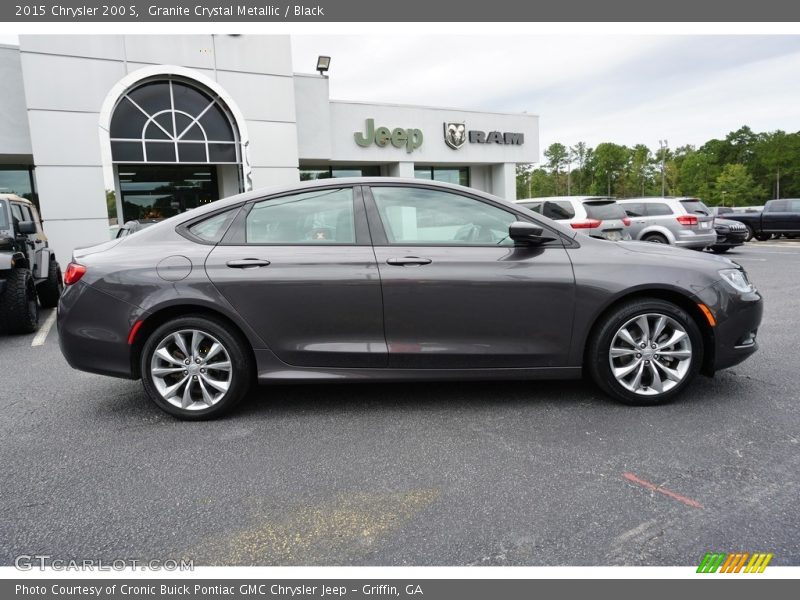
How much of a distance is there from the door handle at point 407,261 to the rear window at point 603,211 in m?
9.50

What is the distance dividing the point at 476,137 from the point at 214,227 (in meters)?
20.7

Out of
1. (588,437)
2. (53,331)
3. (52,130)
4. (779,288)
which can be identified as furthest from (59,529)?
(52,130)

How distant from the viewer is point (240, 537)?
2375mm

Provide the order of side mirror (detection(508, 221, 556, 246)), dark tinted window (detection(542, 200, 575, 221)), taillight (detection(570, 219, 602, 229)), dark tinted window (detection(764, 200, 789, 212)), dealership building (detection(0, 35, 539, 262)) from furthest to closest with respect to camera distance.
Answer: dark tinted window (detection(764, 200, 789, 212))
dealership building (detection(0, 35, 539, 262))
dark tinted window (detection(542, 200, 575, 221))
taillight (detection(570, 219, 602, 229))
side mirror (detection(508, 221, 556, 246))

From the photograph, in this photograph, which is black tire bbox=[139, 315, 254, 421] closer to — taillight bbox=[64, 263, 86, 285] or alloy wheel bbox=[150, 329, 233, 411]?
alloy wheel bbox=[150, 329, 233, 411]

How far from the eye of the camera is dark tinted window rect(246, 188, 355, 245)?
3.77m

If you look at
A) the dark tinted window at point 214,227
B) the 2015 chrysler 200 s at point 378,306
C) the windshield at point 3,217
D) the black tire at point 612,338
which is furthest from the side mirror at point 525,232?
the windshield at point 3,217

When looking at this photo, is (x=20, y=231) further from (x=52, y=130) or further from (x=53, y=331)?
(x=52, y=130)

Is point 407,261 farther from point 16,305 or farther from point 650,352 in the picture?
point 16,305

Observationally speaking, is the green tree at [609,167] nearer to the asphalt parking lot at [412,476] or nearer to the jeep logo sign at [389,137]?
the jeep logo sign at [389,137]

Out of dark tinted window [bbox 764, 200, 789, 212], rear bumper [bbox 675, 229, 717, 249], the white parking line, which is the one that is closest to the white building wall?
the white parking line

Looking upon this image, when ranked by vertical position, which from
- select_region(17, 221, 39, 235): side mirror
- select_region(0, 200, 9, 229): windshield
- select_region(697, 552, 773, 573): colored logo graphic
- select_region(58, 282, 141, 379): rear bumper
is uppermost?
select_region(0, 200, 9, 229): windshield

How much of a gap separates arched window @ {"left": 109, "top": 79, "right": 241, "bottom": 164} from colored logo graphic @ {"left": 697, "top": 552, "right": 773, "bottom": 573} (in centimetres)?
1587

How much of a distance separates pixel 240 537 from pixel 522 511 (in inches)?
48.7
